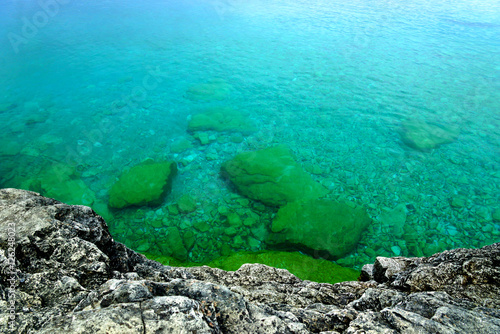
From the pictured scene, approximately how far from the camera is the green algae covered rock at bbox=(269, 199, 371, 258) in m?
8.99

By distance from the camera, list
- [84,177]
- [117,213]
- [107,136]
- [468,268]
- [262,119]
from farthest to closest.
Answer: [262,119], [107,136], [84,177], [117,213], [468,268]

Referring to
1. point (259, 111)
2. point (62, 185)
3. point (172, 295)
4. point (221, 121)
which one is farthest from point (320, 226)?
point (62, 185)

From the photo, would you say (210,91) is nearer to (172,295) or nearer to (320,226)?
(320,226)

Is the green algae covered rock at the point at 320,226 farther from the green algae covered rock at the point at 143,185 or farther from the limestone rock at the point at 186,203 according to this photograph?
the green algae covered rock at the point at 143,185

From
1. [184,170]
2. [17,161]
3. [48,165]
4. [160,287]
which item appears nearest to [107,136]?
[48,165]

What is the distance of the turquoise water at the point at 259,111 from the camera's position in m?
10.5

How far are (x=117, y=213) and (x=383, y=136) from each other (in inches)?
513

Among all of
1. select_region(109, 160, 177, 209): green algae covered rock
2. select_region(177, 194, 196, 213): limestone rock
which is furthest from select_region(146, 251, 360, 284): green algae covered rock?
select_region(109, 160, 177, 209): green algae covered rock

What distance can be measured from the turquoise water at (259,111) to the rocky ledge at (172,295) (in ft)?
18.9

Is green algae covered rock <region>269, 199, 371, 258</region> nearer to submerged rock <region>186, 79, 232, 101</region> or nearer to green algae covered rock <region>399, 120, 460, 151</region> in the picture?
green algae covered rock <region>399, 120, 460, 151</region>

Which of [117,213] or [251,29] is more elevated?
[251,29]

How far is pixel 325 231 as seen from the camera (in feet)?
30.8

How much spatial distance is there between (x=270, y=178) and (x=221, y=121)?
553 cm

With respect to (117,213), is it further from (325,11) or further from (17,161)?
(325,11)
